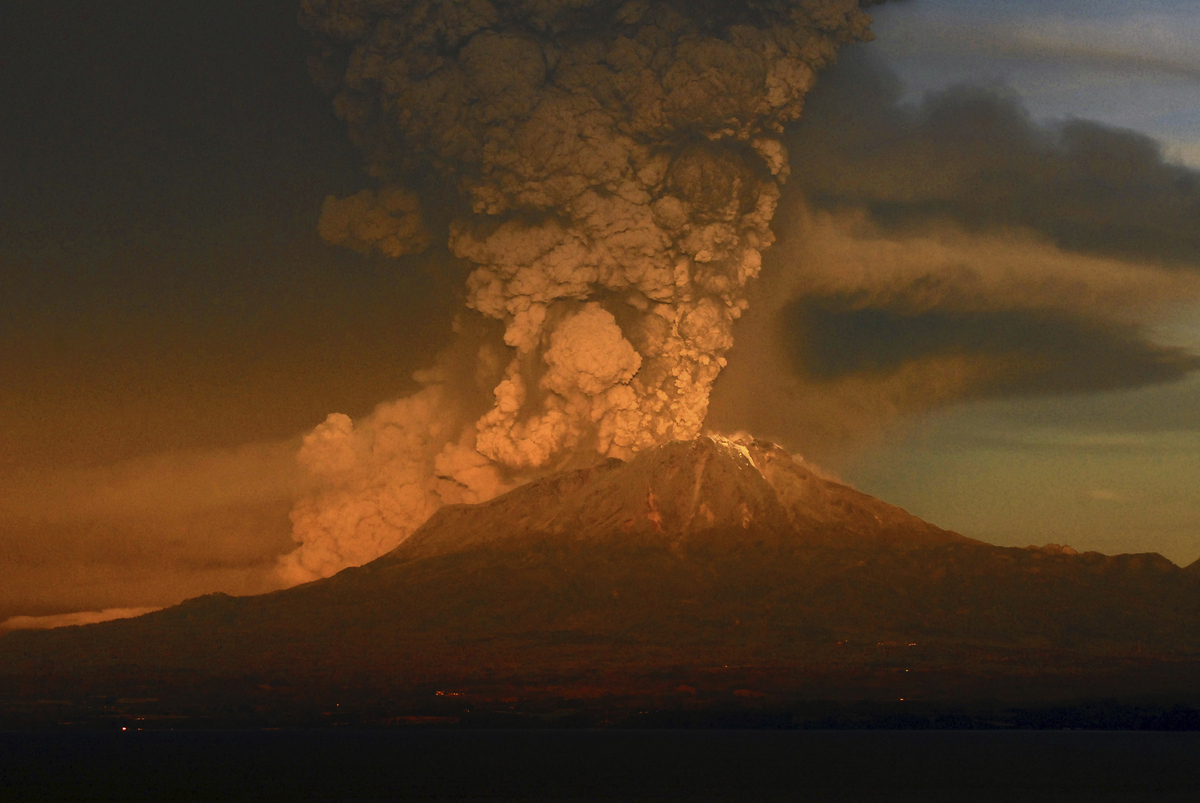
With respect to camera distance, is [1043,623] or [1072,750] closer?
[1072,750]

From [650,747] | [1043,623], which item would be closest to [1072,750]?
[1043,623]

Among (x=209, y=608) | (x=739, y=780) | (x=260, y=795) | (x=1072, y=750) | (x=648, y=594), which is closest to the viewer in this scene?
(x=260, y=795)

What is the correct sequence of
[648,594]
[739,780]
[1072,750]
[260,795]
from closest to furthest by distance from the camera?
[260,795] → [739,780] → [1072,750] → [648,594]

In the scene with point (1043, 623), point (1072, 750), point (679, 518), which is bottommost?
point (1072, 750)

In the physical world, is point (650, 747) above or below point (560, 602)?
below

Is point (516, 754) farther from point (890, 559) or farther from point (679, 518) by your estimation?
point (890, 559)

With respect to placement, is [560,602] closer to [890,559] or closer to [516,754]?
[516,754]
